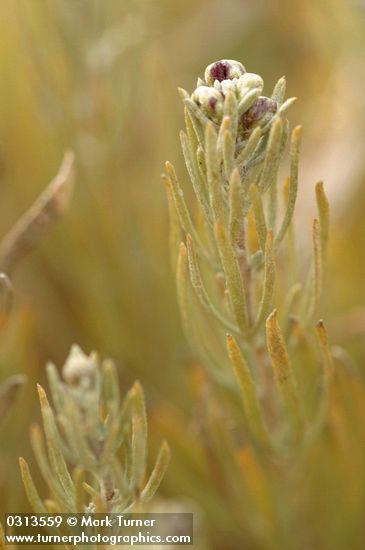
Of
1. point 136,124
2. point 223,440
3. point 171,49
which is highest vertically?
point 171,49

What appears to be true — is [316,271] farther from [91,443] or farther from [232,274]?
[91,443]

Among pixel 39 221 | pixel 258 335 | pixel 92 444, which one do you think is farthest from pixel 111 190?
pixel 92 444

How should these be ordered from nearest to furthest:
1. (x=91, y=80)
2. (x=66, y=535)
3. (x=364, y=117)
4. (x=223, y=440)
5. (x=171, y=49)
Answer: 1. (x=66, y=535)
2. (x=223, y=440)
3. (x=91, y=80)
4. (x=364, y=117)
5. (x=171, y=49)

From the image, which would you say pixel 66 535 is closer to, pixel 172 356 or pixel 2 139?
pixel 172 356

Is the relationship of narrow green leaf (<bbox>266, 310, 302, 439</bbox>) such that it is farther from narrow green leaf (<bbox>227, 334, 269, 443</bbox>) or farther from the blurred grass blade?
the blurred grass blade

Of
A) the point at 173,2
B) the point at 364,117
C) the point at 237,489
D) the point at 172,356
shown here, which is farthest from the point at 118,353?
the point at 173,2


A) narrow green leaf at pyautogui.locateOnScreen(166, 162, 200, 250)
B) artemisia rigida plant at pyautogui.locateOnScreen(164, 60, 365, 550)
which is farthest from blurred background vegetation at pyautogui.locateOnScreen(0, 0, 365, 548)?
narrow green leaf at pyautogui.locateOnScreen(166, 162, 200, 250)

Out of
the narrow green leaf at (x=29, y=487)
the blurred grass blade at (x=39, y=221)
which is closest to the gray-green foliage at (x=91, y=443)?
the narrow green leaf at (x=29, y=487)
